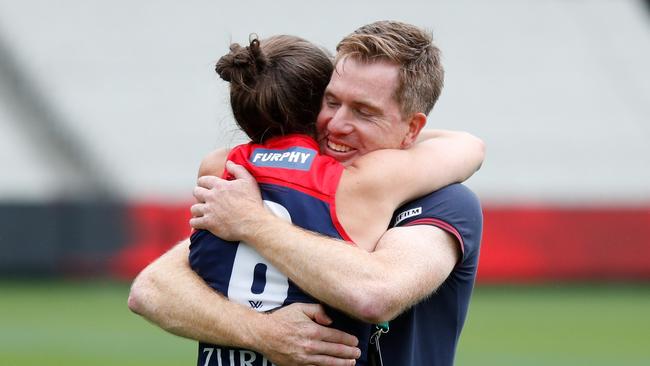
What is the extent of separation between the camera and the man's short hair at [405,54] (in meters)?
3.44

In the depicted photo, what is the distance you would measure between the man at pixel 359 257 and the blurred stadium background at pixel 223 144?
5.86 m

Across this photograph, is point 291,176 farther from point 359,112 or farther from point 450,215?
point 450,215

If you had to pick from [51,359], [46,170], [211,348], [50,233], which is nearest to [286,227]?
[211,348]

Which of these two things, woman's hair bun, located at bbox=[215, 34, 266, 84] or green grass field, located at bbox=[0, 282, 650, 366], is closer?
woman's hair bun, located at bbox=[215, 34, 266, 84]

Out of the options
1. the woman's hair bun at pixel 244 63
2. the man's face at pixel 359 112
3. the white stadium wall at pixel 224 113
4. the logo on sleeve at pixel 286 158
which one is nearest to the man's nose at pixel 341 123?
the man's face at pixel 359 112

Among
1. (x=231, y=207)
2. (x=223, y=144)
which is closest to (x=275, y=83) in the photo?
(x=231, y=207)

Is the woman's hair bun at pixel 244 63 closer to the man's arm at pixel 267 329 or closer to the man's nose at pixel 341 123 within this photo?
the man's nose at pixel 341 123

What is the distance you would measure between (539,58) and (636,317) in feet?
26.3

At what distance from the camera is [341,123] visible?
345 centimetres

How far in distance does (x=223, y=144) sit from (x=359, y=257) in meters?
8.48

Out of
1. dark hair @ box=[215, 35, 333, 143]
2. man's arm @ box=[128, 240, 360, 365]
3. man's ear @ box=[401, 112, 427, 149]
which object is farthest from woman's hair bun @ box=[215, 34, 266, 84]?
man's arm @ box=[128, 240, 360, 365]

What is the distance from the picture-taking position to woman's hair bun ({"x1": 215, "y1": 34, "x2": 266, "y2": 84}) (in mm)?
3379

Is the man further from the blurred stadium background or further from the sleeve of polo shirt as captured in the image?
the blurred stadium background

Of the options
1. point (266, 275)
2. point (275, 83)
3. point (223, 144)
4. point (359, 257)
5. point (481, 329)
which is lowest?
point (481, 329)
